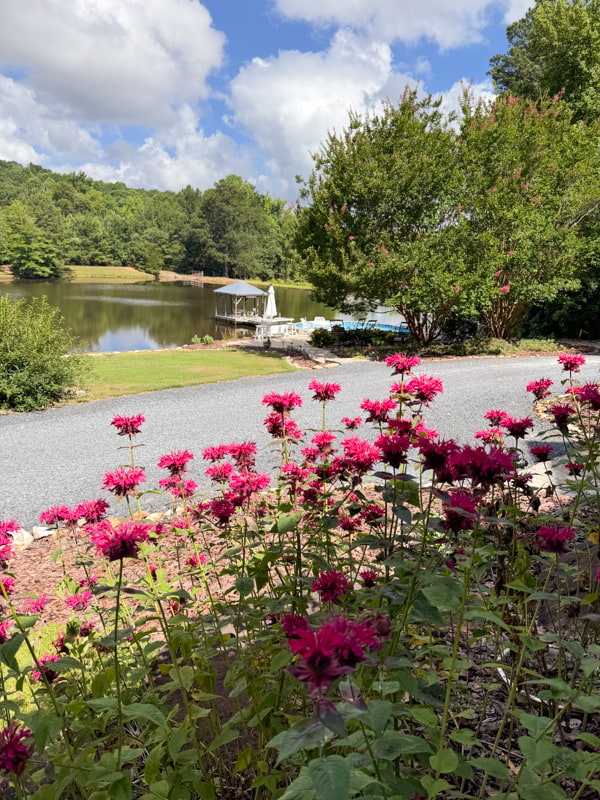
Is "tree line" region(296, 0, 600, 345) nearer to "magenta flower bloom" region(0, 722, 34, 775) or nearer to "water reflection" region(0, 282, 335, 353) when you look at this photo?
"water reflection" region(0, 282, 335, 353)

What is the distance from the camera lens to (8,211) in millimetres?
47531

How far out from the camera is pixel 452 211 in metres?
12.7

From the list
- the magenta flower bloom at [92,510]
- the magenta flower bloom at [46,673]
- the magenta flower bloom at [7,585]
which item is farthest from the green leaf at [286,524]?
the magenta flower bloom at [92,510]

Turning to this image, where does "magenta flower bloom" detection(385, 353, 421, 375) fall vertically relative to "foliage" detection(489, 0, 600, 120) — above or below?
below

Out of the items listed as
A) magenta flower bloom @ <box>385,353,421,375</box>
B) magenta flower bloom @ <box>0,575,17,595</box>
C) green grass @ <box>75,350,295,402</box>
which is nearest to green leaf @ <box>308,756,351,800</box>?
magenta flower bloom @ <box>0,575,17,595</box>

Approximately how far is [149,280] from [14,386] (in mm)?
47061

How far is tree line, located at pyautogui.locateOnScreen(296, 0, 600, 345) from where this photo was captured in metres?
11.9

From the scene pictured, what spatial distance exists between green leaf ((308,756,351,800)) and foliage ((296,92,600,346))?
12.0 metres

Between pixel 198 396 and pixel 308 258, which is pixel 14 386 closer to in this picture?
pixel 198 396

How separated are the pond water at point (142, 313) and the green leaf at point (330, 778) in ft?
39.8

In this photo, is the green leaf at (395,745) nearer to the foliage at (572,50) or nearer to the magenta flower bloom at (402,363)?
the magenta flower bloom at (402,363)

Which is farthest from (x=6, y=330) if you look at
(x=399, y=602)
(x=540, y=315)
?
(x=540, y=315)

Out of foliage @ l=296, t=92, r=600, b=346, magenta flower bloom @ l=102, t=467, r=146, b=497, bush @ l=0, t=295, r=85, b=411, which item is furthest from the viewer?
foliage @ l=296, t=92, r=600, b=346

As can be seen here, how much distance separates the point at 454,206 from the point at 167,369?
320 inches
